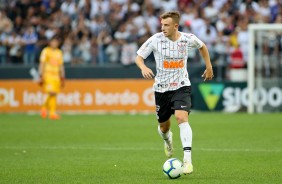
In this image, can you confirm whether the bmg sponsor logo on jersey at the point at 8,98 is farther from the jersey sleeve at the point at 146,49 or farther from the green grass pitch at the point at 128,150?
the jersey sleeve at the point at 146,49

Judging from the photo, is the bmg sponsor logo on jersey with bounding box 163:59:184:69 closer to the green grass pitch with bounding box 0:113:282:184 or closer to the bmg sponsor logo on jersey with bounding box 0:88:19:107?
the green grass pitch with bounding box 0:113:282:184

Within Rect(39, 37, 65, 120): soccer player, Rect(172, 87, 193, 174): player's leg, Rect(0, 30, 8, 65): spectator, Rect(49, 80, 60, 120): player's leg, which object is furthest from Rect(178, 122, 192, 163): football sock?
Rect(0, 30, 8, 65): spectator

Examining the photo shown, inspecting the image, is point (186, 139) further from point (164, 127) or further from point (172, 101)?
point (164, 127)

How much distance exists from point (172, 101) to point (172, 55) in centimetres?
65

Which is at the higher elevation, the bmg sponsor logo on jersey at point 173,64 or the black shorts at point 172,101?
the bmg sponsor logo on jersey at point 173,64

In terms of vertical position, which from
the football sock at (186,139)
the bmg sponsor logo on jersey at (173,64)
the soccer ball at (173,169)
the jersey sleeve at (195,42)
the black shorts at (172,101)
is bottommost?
the soccer ball at (173,169)

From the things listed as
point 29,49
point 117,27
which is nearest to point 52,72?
point 29,49

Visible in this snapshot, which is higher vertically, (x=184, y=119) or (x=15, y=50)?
(x=15, y=50)

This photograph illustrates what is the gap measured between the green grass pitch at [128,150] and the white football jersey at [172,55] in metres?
1.30

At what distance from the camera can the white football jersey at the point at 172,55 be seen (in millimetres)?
10719

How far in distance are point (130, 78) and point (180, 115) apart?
16.2 meters

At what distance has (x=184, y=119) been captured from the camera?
34.2 ft

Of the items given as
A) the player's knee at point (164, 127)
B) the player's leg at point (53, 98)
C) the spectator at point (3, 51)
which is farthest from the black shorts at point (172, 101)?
the spectator at point (3, 51)

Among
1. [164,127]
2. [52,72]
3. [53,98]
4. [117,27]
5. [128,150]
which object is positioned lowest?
[128,150]
